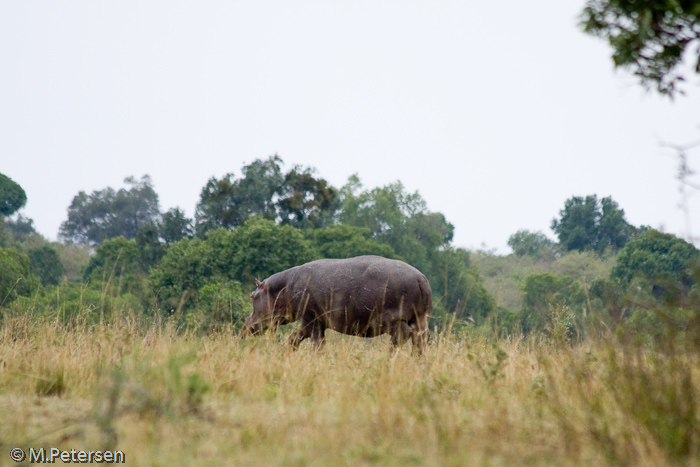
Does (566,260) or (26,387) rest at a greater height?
(566,260)

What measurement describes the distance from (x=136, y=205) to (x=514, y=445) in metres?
92.9

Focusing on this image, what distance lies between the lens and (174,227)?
48.0m

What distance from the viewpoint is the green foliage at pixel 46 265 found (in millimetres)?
49281

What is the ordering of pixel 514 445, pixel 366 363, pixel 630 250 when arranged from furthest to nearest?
pixel 630 250
pixel 366 363
pixel 514 445

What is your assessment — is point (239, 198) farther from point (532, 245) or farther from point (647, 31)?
point (532, 245)

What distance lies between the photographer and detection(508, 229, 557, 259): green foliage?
282 feet

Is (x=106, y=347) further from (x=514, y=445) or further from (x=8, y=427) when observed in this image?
(x=514, y=445)

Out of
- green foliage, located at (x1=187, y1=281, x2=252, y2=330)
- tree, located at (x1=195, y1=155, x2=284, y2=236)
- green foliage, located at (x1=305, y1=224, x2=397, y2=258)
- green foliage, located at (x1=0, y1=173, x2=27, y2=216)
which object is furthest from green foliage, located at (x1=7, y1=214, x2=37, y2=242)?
green foliage, located at (x1=187, y1=281, x2=252, y2=330)

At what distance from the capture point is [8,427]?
177 inches

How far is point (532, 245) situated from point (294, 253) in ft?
212

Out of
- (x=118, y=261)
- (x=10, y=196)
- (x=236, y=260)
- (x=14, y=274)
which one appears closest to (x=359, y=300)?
(x=236, y=260)

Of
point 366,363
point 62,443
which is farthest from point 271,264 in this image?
point 62,443

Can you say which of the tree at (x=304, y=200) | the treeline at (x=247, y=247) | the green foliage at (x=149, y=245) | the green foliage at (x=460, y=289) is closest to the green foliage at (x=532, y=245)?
the treeline at (x=247, y=247)

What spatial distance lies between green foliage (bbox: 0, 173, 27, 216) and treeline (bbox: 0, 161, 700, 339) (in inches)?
5.4
